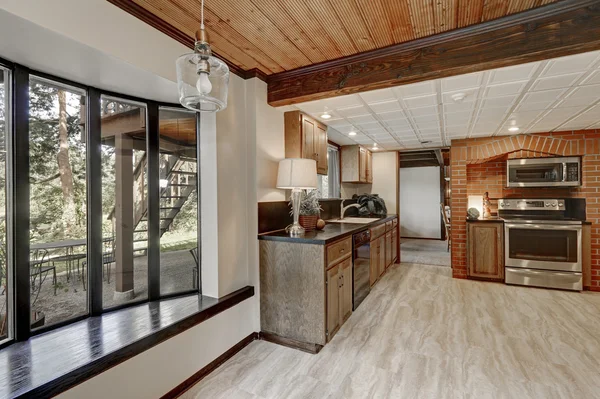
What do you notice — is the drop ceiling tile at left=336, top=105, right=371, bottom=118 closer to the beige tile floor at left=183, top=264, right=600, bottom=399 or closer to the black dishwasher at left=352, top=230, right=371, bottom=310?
the black dishwasher at left=352, top=230, right=371, bottom=310

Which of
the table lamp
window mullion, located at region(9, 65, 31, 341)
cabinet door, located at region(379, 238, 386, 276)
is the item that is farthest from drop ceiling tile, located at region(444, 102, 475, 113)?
window mullion, located at region(9, 65, 31, 341)

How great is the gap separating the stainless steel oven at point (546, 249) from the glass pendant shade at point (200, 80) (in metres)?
4.49

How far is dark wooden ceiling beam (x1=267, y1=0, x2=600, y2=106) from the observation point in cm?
169

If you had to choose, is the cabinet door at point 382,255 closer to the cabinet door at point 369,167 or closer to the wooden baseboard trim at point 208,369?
the cabinet door at point 369,167

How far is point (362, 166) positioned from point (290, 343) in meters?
3.47

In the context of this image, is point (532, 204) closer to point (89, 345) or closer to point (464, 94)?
point (464, 94)

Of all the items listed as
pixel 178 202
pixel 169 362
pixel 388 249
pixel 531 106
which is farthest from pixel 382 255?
pixel 169 362

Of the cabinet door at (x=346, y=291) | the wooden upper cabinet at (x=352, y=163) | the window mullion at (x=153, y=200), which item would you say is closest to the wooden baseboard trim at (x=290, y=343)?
the cabinet door at (x=346, y=291)

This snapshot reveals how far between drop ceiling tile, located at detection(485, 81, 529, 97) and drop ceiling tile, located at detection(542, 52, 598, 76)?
22 cm

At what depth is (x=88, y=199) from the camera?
75.4 inches

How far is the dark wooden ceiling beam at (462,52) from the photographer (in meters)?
1.69

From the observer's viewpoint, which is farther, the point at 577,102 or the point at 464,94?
the point at 577,102

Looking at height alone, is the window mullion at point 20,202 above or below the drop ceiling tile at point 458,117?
→ below

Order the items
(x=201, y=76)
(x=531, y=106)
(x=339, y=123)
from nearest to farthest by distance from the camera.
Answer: (x=201, y=76) < (x=531, y=106) < (x=339, y=123)
